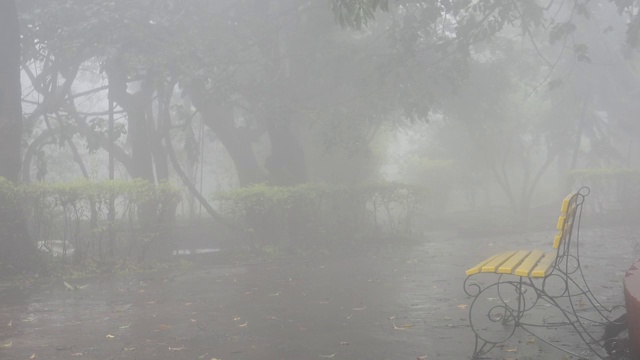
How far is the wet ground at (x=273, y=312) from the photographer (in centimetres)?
604

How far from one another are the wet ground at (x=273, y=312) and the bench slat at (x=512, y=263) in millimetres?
621

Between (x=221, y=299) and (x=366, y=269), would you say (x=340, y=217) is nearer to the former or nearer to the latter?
(x=366, y=269)

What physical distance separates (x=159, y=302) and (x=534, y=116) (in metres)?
24.7

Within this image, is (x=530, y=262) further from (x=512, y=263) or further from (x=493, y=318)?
(x=493, y=318)

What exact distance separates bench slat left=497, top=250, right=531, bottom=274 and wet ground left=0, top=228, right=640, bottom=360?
621 millimetres

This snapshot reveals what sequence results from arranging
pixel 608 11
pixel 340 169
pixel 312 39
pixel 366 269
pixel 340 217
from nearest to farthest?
pixel 366 269 < pixel 340 217 < pixel 312 39 < pixel 340 169 < pixel 608 11

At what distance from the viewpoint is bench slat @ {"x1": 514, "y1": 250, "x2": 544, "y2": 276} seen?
5367mm

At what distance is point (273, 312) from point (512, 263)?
289cm

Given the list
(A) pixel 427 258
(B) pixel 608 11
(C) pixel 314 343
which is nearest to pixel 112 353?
(C) pixel 314 343

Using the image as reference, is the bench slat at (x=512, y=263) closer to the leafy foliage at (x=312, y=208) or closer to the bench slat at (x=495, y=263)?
the bench slat at (x=495, y=263)

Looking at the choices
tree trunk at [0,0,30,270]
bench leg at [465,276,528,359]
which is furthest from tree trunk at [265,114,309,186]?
bench leg at [465,276,528,359]

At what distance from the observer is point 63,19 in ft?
57.4

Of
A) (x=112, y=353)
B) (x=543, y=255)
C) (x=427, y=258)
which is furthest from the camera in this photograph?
(x=427, y=258)

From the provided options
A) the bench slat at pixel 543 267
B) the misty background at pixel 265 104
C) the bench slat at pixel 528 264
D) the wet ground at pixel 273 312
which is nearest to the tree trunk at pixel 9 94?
the misty background at pixel 265 104
